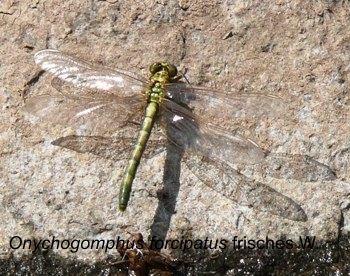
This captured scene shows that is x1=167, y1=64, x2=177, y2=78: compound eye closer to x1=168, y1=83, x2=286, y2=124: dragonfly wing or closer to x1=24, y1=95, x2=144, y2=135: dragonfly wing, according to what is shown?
x1=168, y1=83, x2=286, y2=124: dragonfly wing

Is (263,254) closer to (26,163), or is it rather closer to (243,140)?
(243,140)

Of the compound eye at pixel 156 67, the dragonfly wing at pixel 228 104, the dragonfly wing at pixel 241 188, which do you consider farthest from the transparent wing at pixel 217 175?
the compound eye at pixel 156 67

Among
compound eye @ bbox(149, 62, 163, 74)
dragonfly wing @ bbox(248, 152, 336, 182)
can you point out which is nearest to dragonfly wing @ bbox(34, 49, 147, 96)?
compound eye @ bbox(149, 62, 163, 74)

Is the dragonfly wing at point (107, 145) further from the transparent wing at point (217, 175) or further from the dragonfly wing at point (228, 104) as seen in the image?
the dragonfly wing at point (228, 104)

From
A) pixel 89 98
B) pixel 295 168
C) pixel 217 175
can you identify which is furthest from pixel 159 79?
pixel 295 168

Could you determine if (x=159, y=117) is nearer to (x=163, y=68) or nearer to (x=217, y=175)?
(x=163, y=68)

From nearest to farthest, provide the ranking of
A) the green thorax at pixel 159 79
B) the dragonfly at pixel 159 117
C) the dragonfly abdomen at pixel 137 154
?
the dragonfly abdomen at pixel 137 154
the dragonfly at pixel 159 117
the green thorax at pixel 159 79

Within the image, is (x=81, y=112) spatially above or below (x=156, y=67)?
below
